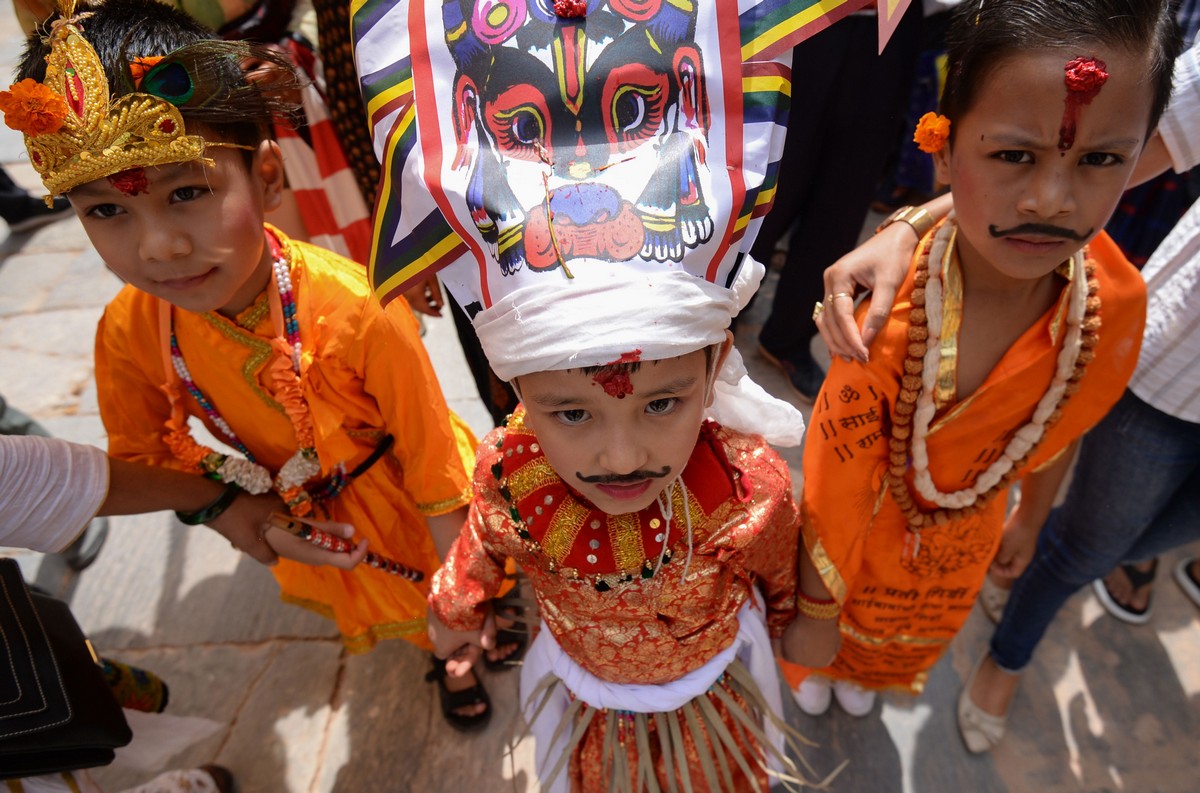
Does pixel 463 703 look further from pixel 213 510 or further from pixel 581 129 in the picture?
pixel 581 129

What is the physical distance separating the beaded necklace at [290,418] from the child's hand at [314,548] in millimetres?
72

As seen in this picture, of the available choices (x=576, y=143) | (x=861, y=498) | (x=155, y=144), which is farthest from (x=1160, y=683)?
(x=155, y=144)

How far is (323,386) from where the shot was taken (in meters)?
1.47

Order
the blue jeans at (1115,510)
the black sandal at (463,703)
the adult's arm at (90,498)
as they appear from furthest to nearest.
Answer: the black sandal at (463,703) < the blue jeans at (1115,510) < the adult's arm at (90,498)

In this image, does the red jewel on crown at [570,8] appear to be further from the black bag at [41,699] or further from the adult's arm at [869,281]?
the black bag at [41,699]

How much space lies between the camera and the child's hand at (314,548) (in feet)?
5.24

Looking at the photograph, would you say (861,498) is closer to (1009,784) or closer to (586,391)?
(586,391)

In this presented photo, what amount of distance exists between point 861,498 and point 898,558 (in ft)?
0.97

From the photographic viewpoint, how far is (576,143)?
912 mm

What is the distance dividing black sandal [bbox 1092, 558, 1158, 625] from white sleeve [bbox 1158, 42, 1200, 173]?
4.98 feet

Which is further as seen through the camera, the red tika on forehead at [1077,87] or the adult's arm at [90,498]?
the adult's arm at [90,498]

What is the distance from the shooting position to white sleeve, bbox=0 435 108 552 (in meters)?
1.31

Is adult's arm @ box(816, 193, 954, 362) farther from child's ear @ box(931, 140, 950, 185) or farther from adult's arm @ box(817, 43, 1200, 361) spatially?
child's ear @ box(931, 140, 950, 185)

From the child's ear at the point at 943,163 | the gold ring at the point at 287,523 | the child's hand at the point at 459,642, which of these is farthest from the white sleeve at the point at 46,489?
the child's ear at the point at 943,163
